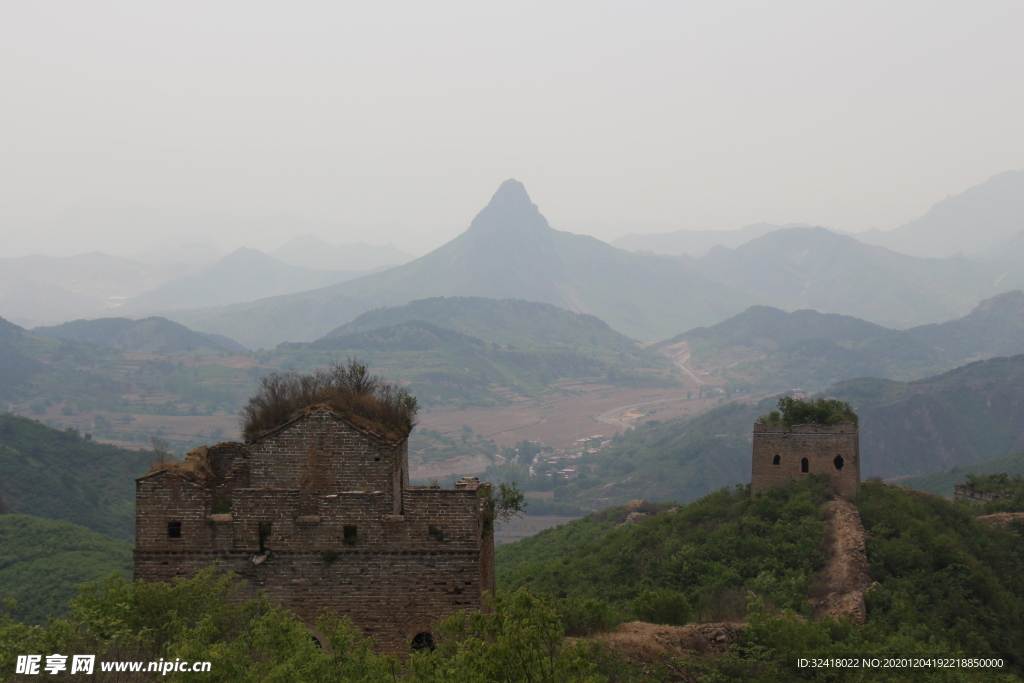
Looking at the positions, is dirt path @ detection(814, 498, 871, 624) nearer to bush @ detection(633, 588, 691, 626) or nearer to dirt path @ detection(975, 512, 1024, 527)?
bush @ detection(633, 588, 691, 626)

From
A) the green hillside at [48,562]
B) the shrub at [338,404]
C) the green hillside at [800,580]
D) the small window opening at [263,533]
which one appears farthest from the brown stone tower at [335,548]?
the green hillside at [48,562]

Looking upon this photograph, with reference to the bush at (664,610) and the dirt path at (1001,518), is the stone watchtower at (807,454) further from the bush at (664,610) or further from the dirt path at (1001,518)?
the bush at (664,610)

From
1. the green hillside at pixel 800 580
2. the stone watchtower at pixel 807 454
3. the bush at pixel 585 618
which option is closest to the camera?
Answer: the green hillside at pixel 800 580

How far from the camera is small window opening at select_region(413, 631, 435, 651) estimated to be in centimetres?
1527

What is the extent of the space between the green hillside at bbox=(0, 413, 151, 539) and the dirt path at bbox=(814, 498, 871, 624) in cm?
8955

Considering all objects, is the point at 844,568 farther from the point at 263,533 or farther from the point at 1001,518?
the point at 263,533

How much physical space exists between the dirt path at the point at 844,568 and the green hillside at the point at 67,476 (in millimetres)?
89547

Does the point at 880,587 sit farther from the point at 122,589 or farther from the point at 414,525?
the point at 122,589

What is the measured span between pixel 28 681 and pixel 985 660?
23.1m

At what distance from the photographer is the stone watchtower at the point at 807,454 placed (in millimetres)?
35188

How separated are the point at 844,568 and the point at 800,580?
1834 millimetres

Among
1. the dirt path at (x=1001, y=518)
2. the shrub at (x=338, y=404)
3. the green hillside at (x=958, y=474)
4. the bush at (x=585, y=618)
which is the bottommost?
the green hillside at (x=958, y=474)

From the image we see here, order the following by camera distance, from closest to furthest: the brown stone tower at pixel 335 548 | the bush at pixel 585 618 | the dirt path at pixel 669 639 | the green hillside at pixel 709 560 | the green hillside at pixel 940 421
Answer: the brown stone tower at pixel 335 548 < the dirt path at pixel 669 639 < the bush at pixel 585 618 < the green hillside at pixel 709 560 < the green hillside at pixel 940 421

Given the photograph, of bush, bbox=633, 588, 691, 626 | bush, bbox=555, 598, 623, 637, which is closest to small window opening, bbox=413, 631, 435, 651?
bush, bbox=555, 598, 623, 637
